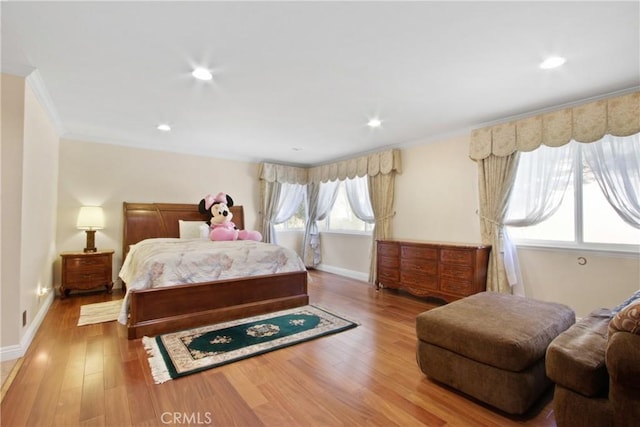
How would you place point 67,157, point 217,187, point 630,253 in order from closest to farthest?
point 630,253, point 67,157, point 217,187

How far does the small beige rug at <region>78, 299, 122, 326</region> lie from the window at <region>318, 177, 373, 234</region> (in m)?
3.88

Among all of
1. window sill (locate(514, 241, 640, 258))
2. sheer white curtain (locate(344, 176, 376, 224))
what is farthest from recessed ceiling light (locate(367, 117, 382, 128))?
window sill (locate(514, 241, 640, 258))

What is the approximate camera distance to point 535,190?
336 cm

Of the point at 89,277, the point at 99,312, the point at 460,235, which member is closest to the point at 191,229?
the point at 89,277

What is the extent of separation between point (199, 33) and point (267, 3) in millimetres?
571

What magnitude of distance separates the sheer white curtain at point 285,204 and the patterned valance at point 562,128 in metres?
3.73

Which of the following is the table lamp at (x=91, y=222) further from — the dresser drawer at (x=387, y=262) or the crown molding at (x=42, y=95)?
the dresser drawer at (x=387, y=262)

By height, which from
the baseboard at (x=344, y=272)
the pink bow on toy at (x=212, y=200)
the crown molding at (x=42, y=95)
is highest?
the crown molding at (x=42, y=95)

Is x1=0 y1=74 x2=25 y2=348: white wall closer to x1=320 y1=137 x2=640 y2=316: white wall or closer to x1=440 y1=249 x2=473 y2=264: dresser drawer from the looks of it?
x1=440 y1=249 x2=473 y2=264: dresser drawer

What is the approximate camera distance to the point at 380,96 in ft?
9.53

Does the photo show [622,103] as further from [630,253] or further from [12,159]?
[12,159]

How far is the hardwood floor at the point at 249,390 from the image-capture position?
5.45 ft

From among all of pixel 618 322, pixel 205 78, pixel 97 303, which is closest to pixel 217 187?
pixel 97 303

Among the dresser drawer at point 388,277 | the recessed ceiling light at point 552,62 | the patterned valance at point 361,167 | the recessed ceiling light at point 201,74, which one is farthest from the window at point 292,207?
the recessed ceiling light at point 552,62
